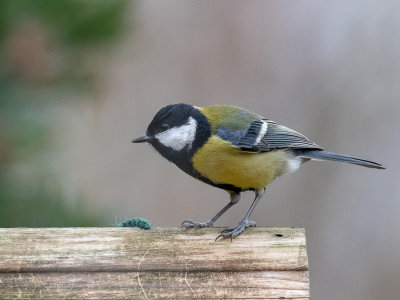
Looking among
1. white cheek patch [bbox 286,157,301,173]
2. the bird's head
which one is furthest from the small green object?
white cheek patch [bbox 286,157,301,173]

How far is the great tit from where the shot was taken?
97.9 inches

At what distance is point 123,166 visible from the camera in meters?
5.08

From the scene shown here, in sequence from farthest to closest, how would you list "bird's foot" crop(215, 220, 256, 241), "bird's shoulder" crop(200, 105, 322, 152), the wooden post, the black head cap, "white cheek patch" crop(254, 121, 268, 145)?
1. "white cheek patch" crop(254, 121, 268, 145)
2. "bird's shoulder" crop(200, 105, 322, 152)
3. the black head cap
4. "bird's foot" crop(215, 220, 256, 241)
5. the wooden post

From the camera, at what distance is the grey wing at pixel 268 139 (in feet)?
8.87

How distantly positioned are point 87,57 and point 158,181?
8.25 ft

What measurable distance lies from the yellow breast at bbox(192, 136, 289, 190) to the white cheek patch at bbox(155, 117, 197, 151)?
6 cm

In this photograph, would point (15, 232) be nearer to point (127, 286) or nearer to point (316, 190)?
point (127, 286)

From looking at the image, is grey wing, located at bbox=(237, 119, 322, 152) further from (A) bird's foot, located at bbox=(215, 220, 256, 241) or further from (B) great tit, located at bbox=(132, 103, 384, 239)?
(A) bird's foot, located at bbox=(215, 220, 256, 241)

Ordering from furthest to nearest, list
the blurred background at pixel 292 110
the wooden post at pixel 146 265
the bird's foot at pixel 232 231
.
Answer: the blurred background at pixel 292 110 < the bird's foot at pixel 232 231 < the wooden post at pixel 146 265

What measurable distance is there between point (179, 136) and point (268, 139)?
49 cm

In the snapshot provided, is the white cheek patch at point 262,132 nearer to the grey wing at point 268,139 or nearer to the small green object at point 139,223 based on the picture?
the grey wing at point 268,139

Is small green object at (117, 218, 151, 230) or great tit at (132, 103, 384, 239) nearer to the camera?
small green object at (117, 218, 151, 230)

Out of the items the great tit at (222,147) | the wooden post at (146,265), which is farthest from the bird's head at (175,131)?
the wooden post at (146,265)

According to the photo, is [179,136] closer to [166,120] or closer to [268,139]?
[166,120]
